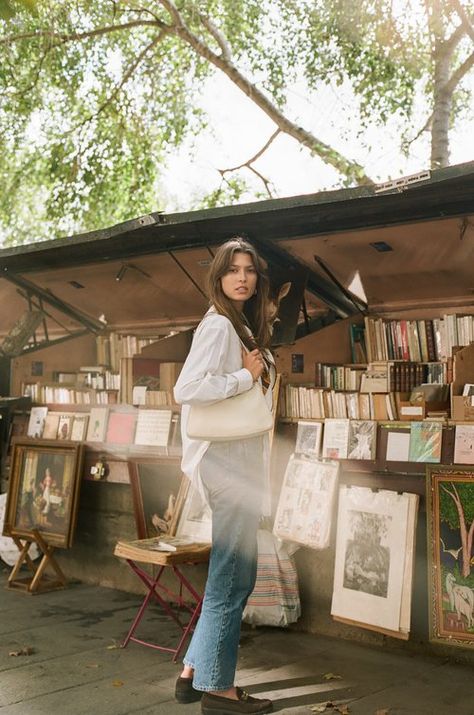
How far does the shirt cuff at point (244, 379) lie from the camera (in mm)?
3256

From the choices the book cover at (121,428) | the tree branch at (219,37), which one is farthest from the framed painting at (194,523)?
the tree branch at (219,37)

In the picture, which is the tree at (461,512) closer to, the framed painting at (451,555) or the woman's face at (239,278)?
the framed painting at (451,555)

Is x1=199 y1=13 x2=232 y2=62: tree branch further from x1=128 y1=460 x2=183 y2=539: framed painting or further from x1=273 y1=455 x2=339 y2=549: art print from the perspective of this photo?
x1=273 y1=455 x2=339 y2=549: art print

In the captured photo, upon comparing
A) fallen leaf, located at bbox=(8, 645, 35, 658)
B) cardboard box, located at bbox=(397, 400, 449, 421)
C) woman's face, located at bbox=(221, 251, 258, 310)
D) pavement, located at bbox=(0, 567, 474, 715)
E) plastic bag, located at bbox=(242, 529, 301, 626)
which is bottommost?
fallen leaf, located at bbox=(8, 645, 35, 658)

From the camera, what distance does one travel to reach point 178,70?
13.1 m

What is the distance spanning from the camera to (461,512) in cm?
420

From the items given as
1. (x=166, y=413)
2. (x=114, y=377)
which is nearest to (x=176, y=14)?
(x=114, y=377)

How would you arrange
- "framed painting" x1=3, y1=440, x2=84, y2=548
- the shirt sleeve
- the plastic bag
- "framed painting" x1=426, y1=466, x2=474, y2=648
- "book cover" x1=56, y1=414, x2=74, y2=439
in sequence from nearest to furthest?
the shirt sleeve, "framed painting" x1=426, y1=466, x2=474, y2=648, the plastic bag, "framed painting" x1=3, y1=440, x2=84, y2=548, "book cover" x1=56, y1=414, x2=74, y2=439

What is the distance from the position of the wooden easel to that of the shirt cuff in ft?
11.6

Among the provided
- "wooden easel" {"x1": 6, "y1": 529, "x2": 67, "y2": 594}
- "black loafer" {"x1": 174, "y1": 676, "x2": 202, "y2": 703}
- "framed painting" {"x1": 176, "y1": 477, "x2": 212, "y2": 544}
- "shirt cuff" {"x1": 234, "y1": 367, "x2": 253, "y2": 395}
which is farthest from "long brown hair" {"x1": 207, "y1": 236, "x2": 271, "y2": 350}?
"wooden easel" {"x1": 6, "y1": 529, "x2": 67, "y2": 594}

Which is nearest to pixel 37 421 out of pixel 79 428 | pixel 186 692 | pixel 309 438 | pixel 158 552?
pixel 79 428

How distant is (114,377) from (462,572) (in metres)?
3.78

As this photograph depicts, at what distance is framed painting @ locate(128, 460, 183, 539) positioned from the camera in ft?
18.6

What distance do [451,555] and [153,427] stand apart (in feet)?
7.94
